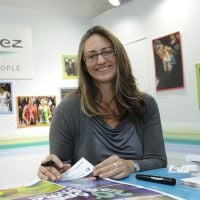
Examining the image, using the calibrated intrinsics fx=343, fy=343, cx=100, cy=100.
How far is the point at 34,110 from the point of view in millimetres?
3643

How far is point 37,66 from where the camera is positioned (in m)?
3.71

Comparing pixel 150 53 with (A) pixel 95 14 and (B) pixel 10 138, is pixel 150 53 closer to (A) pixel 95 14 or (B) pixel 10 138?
(A) pixel 95 14

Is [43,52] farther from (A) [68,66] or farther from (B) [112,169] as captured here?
(B) [112,169]

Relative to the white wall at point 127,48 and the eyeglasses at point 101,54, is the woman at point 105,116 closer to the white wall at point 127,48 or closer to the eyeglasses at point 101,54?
the eyeglasses at point 101,54

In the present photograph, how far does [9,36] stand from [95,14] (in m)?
1.02

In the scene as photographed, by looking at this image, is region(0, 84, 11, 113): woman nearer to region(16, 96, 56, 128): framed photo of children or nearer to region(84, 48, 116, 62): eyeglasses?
Answer: region(16, 96, 56, 128): framed photo of children

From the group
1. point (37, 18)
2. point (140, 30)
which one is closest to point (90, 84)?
point (140, 30)

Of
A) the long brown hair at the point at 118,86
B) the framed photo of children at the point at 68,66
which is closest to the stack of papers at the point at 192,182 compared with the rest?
the long brown hair at the point at 118,86

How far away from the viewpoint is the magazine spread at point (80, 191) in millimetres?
827

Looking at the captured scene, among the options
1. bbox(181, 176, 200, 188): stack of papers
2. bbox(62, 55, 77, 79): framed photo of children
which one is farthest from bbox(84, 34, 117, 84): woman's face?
bbox(62, 55, 77, 79): framed photo of children

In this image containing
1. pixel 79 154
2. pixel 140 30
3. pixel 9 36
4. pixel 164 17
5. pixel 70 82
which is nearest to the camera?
pixel 79 154

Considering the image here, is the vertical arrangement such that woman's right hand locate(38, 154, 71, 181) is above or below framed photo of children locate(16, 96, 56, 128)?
below

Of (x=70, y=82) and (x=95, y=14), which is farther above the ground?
(x=95, y=14)

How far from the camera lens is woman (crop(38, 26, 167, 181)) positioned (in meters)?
1.39
